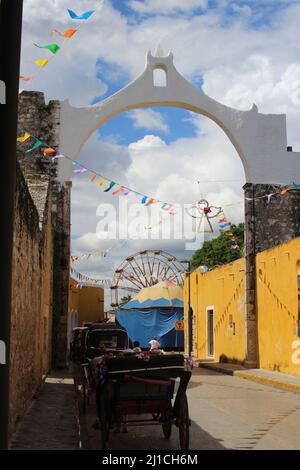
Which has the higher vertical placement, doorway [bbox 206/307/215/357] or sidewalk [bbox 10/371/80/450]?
doorway [bbox 206/307/215/357]

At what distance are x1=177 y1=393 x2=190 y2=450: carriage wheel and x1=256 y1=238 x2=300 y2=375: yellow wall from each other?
32.4 feet

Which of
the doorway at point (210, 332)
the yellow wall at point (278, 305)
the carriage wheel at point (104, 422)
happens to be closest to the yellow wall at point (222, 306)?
the doorway at point (210, 332)

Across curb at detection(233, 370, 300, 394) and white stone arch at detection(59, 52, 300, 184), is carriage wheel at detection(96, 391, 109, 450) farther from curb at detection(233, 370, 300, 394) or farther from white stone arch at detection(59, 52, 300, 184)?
white stone arch at detection(59, 52, 300, 184)

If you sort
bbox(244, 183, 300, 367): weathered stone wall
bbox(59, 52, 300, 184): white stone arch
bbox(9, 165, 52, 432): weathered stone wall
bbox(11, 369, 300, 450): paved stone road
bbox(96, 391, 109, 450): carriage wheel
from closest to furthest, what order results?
bbox(96, 391, 109, 450): carriage wheel, bbox(11, 369, 300, 450): paved stone road, bbox(9, 165, 52, 432): weathered stone wall, bbox(244, 183, 300, 367): weathered stone wall, bbox(59, 52, 300, 184): white stone arch

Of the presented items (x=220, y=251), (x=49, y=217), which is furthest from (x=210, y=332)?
(x=220, y=251)

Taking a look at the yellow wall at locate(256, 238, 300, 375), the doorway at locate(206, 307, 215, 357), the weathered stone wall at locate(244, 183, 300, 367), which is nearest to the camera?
the yellow wall at locate(256, 238, 300, 375)

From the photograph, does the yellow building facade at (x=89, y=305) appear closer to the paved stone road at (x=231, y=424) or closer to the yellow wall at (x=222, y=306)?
the yellow wall at (x=222, y=306)

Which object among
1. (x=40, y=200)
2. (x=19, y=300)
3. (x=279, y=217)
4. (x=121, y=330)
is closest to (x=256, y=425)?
(x=19, y=300)

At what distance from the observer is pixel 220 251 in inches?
2080

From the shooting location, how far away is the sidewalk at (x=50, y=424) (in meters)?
7.15

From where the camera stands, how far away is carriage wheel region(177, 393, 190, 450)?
22.1ft

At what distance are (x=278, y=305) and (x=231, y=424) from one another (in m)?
9.20

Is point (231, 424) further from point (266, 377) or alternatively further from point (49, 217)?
point (49, 217)

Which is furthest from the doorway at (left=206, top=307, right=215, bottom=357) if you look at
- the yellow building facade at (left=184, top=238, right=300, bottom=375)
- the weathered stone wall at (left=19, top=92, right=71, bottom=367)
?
the weathered stone wall at (left=19, top=92, right=71, bottom=367)
